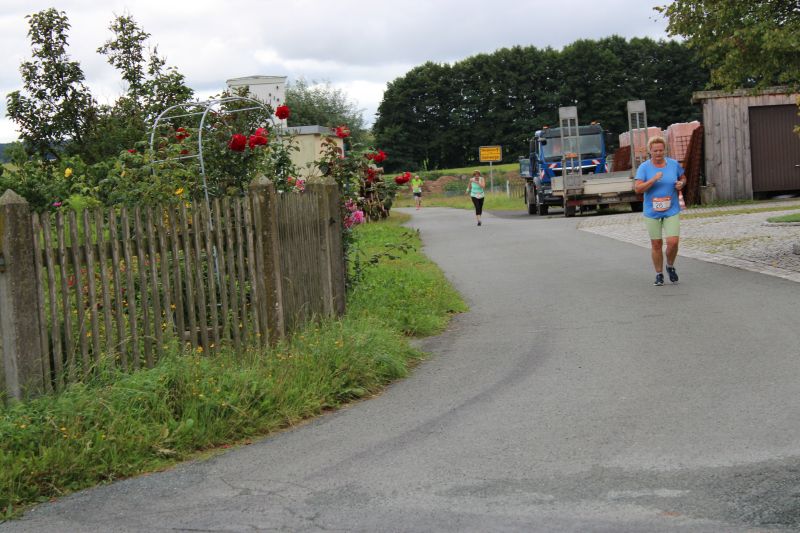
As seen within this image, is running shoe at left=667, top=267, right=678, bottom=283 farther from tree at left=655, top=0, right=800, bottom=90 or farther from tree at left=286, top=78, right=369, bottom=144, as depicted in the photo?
tree at left=286, top=78, right=369, bottom=144

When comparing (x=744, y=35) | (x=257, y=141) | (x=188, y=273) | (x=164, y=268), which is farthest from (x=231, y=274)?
(x=744, y=35)

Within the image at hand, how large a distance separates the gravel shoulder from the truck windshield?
251 inches

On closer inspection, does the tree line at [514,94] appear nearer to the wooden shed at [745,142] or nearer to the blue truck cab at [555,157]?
the blue truck cab at [555,157]

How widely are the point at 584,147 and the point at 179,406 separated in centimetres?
3066

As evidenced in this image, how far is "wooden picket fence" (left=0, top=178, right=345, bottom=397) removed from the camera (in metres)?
6.38

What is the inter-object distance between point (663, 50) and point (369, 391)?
9058 cm

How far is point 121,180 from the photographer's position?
9055 millimetres

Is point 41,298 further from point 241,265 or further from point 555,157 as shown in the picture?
point 555,157

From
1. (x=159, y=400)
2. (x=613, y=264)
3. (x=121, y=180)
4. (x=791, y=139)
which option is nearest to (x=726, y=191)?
(x=791, y=139)

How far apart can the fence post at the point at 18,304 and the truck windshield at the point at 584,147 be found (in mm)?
30155

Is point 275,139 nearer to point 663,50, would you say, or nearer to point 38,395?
point 38,395

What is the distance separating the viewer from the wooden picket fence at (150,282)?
6.38 m

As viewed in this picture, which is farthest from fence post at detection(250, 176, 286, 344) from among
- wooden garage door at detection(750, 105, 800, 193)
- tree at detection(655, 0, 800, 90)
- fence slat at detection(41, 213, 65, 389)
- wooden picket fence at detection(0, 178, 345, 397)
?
wooden garage door at detection(750, 105, 800, 193)

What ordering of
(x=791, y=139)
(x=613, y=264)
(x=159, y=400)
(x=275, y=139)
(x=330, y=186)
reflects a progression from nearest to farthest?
(x=159, y=400), (x=330, y=186), (x=275, y=139), (x=613, y=264), (x=791, y=139)
